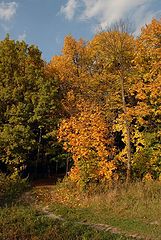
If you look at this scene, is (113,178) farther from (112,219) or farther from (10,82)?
(10,82)

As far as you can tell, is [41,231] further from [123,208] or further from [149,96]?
[149,96]

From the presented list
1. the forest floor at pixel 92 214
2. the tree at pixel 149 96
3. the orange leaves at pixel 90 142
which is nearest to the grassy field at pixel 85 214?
the forest floor at pixel 92 214

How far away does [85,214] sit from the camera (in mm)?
15719

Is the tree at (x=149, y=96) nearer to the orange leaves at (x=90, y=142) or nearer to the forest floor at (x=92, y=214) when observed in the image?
the forest floor at (x=92, y=214)

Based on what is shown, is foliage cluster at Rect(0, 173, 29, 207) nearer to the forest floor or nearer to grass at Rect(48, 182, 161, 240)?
the forest floor

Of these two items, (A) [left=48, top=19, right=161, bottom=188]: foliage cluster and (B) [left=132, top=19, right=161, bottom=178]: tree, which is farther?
(B) [left=132, top=19, right=161, bottom=178]: tree

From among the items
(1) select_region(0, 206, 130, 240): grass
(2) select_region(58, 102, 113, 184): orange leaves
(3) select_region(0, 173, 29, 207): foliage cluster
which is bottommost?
(1) select_region(0, 206, 130, 240): grass

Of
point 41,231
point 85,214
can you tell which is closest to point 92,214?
point 85,214

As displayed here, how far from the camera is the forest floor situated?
37.9 ft

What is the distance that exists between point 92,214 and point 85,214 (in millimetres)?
308

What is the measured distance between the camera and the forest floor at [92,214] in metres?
11.6

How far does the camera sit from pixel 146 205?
15852 mm

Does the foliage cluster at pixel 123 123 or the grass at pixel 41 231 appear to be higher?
the foliage cluster at pixel 123 123

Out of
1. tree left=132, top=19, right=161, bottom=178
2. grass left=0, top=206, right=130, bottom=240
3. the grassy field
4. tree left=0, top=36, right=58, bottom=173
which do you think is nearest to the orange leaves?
the grassy field
